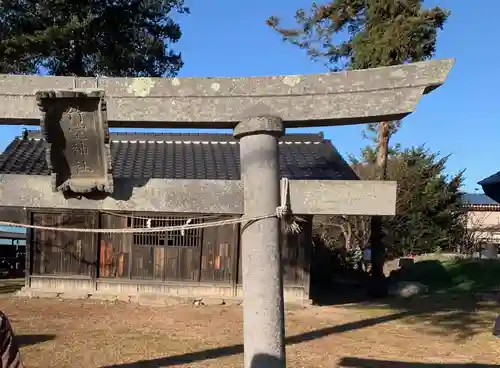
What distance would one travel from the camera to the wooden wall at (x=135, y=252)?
40.4 ft

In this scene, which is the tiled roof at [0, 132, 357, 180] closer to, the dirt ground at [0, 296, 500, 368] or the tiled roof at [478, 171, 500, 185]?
the dirt ground at [0, 296, 500, 368]

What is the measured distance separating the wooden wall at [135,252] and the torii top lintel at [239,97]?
8.25 meters

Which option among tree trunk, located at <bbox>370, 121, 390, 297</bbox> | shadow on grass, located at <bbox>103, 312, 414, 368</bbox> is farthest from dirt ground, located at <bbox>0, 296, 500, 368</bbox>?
tree trunk, located at <bbox>370, 121, 390, 297</bbox>

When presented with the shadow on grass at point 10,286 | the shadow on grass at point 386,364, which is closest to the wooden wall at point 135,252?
the shadow on grass at point 10,286

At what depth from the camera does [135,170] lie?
13328mm

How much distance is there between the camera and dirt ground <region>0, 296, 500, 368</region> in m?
7.12

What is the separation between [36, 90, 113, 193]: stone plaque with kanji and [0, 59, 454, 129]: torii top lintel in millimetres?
134

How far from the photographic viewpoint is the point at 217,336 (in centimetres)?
874

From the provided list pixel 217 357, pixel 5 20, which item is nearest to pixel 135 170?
pixel 5 20

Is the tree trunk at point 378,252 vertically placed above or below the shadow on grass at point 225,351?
above

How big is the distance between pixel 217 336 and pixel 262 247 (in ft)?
16.8

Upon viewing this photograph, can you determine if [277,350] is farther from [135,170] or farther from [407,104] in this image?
[135,170]

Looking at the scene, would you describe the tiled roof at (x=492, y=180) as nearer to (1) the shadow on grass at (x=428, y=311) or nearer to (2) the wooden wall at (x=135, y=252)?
(1) the shadow on grass at (x=428, y=311)

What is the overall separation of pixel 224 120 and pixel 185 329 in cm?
605
